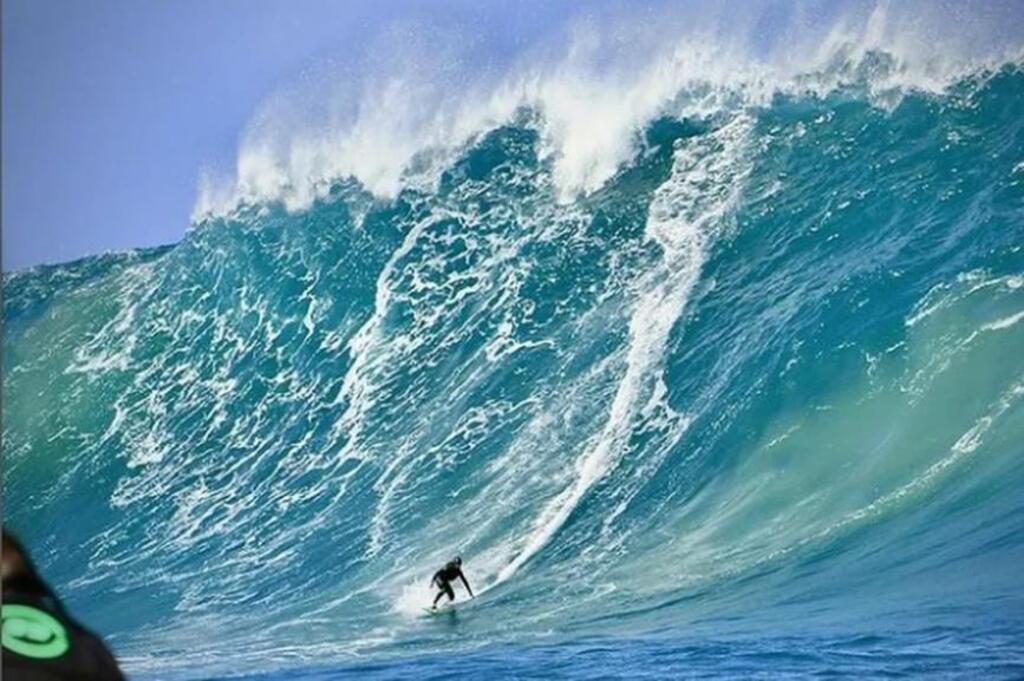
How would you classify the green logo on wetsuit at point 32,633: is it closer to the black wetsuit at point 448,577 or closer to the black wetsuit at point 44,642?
the black wetsuit at point 44,642

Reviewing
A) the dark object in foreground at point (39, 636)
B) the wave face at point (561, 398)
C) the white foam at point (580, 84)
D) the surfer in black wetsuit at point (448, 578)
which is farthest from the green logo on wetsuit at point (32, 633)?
the white foam at point (580, 84)

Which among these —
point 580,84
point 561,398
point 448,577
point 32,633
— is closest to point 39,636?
point 32,633

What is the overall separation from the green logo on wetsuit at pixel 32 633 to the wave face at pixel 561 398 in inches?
104

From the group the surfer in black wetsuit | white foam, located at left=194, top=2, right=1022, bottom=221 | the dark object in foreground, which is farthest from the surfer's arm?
the dark object in foreground

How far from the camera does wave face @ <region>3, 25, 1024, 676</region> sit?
393 centimetres

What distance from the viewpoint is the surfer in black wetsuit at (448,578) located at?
4.27m

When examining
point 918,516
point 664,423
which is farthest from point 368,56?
point 918,516

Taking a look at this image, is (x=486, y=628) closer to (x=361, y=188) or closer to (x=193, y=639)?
(x=193, y=639)

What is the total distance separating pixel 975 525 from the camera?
363cm

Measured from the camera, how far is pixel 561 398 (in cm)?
494

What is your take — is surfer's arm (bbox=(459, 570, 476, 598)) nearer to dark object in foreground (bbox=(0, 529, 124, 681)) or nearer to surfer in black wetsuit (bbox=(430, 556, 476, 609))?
surfer in black wetsuit (bbox=(430, 556, 476, 609))

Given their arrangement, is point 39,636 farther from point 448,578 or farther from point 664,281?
point 664,281

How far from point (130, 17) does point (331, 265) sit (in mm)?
2334

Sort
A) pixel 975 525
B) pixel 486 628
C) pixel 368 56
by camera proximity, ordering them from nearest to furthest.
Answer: pixel 975 525 < pixel 486 628 < pixel 368 56
